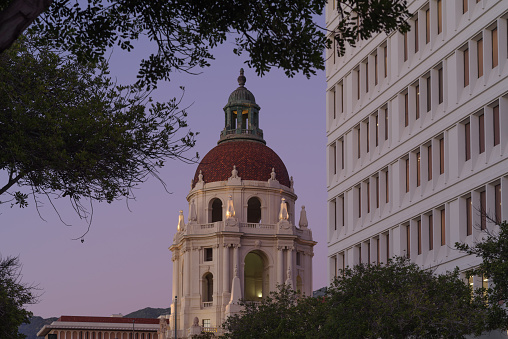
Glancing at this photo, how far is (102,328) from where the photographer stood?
166375 millimetres

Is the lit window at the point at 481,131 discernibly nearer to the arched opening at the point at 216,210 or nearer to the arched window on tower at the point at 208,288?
the arched window on tower at the point at 208,288

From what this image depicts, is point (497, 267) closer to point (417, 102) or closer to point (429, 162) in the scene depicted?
point (429, 162)

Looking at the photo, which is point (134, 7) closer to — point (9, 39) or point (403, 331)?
point (9, 39)

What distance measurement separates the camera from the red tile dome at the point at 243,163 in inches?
5034

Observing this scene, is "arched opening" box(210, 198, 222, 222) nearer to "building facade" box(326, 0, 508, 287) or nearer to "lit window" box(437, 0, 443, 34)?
"building facade" box(326, 0, 508, 287)

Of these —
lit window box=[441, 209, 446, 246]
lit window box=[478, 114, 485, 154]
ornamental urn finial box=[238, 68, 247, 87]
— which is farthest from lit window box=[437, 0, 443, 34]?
ornamental urn finial box=[238, 68, 247, 87]

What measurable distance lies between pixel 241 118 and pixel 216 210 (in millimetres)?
13001

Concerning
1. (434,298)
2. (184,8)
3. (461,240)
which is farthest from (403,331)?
(184,8)

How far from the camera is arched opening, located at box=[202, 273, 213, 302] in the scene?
412ft

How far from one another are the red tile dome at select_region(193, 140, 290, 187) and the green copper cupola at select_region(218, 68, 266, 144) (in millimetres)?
1617

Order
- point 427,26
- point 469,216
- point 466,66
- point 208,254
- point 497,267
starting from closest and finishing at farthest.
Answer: point 497,267, point 469,216, point 466,66, point 427,26, point 208,254

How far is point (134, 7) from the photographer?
17906 millimetres

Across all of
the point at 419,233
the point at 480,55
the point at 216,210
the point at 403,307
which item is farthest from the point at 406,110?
the point at 216,210

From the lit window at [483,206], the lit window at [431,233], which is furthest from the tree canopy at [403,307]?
the lit window at [431,233]
